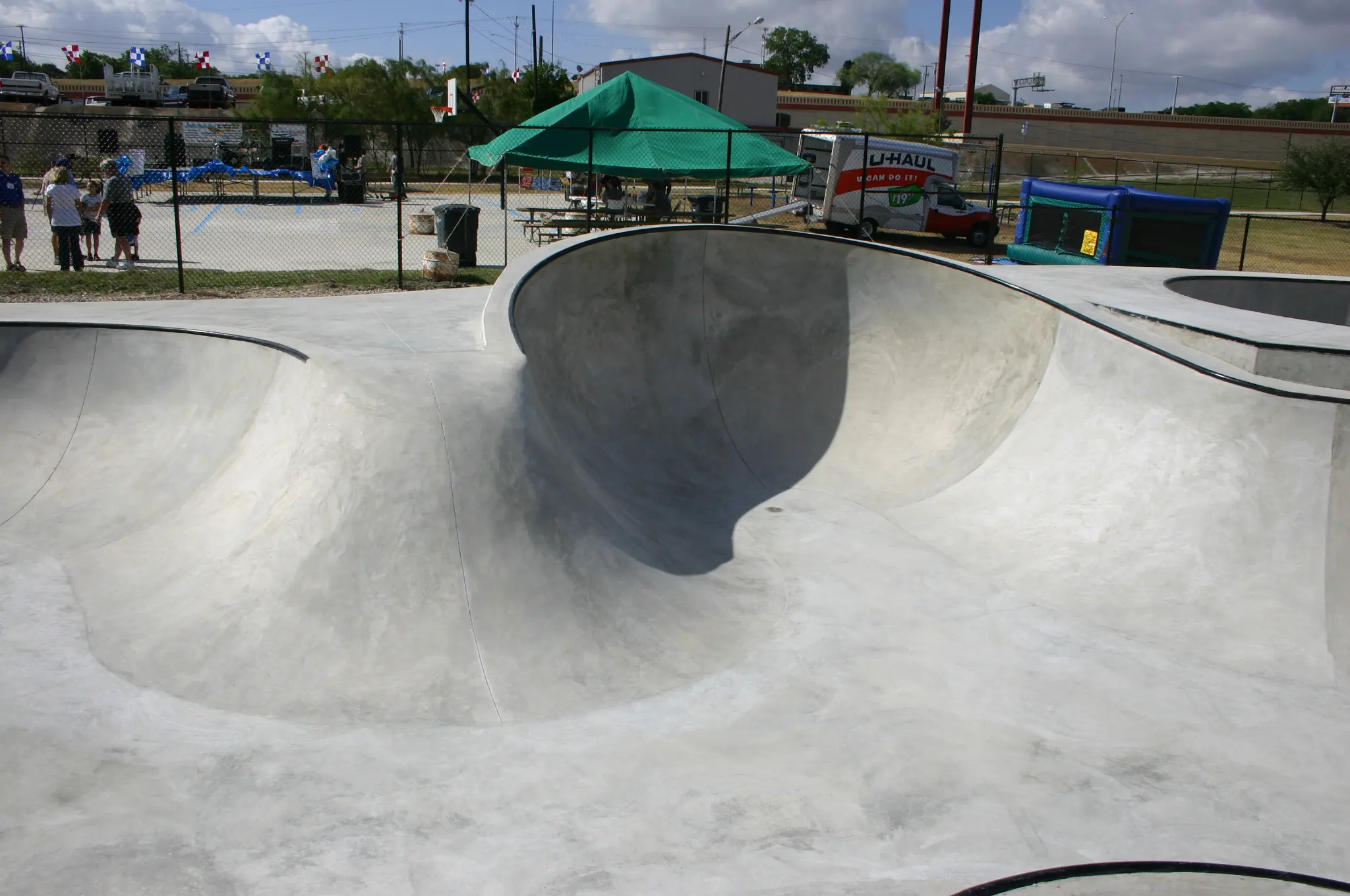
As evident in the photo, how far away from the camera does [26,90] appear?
5059cm

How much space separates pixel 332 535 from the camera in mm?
5332

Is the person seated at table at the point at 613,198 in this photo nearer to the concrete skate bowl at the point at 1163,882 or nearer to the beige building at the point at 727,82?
the concrete skate bowl at the point at 1163,882

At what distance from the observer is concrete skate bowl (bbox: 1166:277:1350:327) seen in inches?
497

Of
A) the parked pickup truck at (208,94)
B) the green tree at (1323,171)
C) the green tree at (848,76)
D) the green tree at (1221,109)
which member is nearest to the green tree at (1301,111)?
the green tree at (1221,109)

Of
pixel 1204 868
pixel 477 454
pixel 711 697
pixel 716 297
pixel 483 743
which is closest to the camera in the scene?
pixel 1204 868

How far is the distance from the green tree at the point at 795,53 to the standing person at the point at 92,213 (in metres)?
122

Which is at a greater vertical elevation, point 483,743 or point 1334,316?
point 1334,316

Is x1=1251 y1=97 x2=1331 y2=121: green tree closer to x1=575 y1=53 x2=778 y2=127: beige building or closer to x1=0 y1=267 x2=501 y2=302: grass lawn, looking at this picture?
x1=575 y1=53 x2=778 y2=127: beige building

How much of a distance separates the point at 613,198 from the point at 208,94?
4285 centimetres

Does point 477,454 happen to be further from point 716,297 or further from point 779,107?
point 779,107

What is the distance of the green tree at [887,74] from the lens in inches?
4343

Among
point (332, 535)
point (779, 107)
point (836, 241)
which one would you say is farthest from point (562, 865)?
point (779, 107)

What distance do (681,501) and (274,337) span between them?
122 inches

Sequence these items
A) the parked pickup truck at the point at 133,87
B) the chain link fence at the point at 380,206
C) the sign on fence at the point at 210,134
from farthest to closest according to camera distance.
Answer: the parked pickup truck at the point at 133,87
the sign on fence at the point at 210,134
the chain link fence at the point at 380,206
